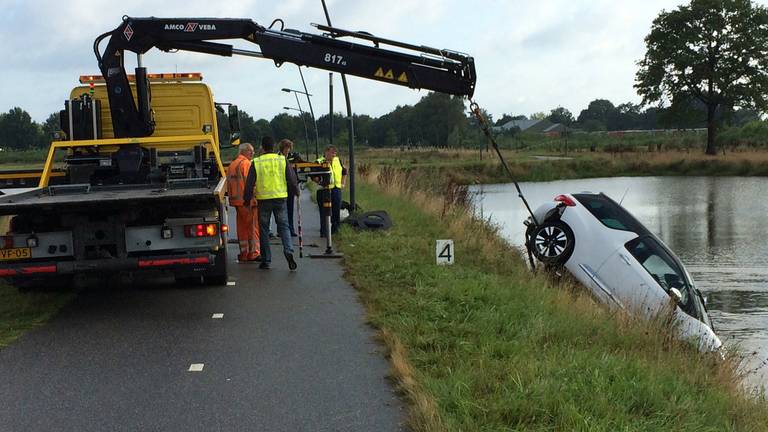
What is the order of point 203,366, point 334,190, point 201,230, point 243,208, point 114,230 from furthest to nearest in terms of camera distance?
point 334,190, point 243,208, point 201,230, point 114,230, point 203,366

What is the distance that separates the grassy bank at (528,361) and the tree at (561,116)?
16539cm

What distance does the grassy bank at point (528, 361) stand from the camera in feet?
15.6

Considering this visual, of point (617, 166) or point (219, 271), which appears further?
point (617, 166)

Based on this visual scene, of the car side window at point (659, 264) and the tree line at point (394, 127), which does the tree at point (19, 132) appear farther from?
the car side window at point (659, 264)

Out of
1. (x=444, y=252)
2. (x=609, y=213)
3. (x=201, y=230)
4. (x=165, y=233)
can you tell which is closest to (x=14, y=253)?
(x=165, y=233)

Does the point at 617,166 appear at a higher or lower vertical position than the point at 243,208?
lower

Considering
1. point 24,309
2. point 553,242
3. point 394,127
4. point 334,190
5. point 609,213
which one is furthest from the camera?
point 394,127

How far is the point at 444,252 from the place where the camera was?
1055 cm

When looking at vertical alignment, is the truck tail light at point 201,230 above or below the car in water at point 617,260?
above

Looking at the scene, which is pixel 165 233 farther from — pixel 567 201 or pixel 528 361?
pixel 567 201

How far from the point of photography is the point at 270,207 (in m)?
10.9

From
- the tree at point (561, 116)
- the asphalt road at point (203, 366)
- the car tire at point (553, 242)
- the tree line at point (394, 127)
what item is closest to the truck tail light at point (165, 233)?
the asphalt road at point (203, 366)

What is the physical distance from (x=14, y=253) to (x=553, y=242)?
7318 mm

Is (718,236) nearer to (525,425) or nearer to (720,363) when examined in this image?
(720,363)
